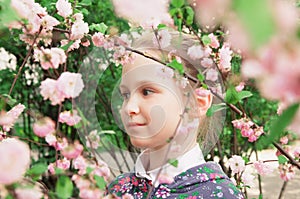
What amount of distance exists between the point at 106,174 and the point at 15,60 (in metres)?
3.46

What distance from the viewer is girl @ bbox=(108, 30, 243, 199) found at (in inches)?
54.4

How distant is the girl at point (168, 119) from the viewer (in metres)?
1.38

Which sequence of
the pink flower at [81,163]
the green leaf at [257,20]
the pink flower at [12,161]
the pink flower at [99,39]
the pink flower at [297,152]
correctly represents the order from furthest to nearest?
the pink flower at [297,152]
the pink flower at [99,39]
the pink flower at [81,163]
the pink flower at [12,161]
the green leaf at [257,20]

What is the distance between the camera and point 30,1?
1375 mm

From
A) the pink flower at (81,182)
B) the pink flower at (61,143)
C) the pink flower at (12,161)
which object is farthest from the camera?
the pink flower at (61,143)

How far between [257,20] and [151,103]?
1042mm

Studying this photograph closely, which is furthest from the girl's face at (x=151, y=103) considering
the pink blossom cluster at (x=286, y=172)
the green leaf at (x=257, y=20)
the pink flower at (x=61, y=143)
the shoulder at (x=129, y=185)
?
the green leaf at (x=257, y=20)

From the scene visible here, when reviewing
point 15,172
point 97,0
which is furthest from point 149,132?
point 97,0

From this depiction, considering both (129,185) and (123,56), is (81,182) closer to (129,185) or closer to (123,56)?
(123,56)

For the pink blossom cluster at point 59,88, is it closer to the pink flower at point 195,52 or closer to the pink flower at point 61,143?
the pink flower at point 61,143

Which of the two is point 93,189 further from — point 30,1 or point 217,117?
point 217,117

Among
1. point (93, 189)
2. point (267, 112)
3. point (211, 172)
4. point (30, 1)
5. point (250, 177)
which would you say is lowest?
point (93, 189)

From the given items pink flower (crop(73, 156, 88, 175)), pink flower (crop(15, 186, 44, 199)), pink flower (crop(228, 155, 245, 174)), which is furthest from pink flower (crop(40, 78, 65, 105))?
pink flower (crop(228, 155, 245, 174))

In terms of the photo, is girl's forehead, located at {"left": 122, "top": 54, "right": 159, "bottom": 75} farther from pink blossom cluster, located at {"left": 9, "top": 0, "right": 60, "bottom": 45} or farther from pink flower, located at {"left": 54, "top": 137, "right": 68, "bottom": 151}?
pink flower, located at {"left": 54, "top": 137, "right": 68, "bottom": 151}
